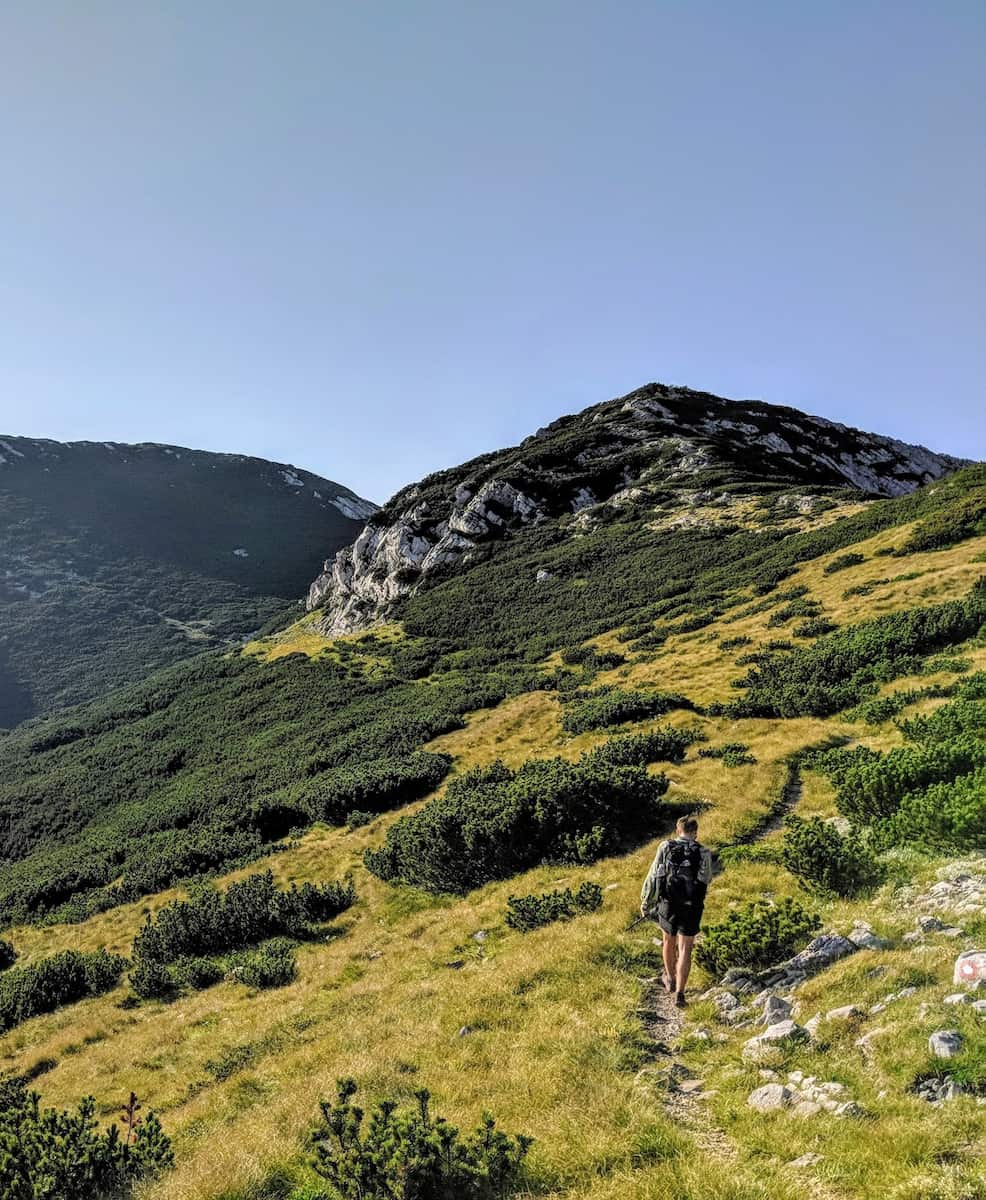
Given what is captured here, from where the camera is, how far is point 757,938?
7707 mm

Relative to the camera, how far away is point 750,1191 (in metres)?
4.30

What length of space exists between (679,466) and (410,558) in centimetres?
3387

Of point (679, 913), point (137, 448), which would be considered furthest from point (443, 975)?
point (137, 448)

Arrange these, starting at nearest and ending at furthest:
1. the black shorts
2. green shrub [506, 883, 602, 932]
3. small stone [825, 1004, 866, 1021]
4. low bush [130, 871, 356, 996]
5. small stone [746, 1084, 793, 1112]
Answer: small stone [746, 1084, 793, 1112]
small stone [825, 1004, 866, 1021]
the black shorts
green shrub [506, 883, 602, 932]
low bush [130, 871, 356, 996]

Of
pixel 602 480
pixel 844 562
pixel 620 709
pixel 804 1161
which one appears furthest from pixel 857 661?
pixel 602 480

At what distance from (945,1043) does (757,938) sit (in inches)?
111

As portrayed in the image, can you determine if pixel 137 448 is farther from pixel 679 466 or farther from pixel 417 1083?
pixel 417 1083

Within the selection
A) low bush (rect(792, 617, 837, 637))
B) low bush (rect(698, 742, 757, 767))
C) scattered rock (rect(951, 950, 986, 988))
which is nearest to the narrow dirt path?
scattered rock (rect(951, 950, 986, 988))

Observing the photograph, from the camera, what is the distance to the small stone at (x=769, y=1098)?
5.18m

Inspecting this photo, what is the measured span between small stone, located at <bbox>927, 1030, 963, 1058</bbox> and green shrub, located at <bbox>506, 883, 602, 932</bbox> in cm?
611

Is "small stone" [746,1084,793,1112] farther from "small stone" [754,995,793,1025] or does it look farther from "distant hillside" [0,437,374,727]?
"distant hillside" [0,437,374,727]

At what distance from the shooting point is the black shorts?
299 inches

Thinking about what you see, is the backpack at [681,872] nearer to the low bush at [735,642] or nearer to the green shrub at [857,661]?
the green shrub at [857,661]

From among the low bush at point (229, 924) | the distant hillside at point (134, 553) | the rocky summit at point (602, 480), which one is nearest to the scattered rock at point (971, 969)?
the low bush at point (229, 924)
